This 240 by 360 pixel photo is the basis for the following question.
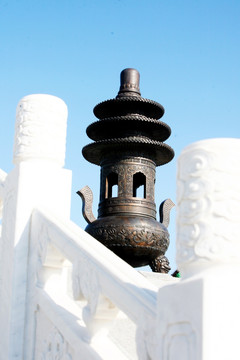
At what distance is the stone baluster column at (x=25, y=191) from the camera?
3.40m

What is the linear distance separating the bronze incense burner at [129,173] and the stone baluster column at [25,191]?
126 inches

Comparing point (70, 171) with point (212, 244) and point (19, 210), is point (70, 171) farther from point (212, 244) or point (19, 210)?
point (212, 244)

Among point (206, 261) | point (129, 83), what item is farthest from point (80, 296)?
point (129, 83)

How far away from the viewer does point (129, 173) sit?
723 centimetres

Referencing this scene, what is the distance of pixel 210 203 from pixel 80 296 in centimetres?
106

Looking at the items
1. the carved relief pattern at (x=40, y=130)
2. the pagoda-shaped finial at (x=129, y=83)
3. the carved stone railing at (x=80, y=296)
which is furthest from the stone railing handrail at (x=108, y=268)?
the pagoda-shaped finial at (x=129, y=83)

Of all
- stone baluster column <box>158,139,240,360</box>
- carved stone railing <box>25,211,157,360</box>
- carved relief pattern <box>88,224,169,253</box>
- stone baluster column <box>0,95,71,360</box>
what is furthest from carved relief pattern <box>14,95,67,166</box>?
carved relief pattern <box>88,224,169,253</box>

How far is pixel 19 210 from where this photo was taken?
139 inches

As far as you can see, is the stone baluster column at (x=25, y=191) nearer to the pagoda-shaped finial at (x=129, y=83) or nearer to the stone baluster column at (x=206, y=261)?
the stone baluster column at (x=206, y=261)

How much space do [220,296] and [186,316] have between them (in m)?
0.14

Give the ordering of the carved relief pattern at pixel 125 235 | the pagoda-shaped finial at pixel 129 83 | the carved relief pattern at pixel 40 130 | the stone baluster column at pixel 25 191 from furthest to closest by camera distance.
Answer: the pagoda-shaped finial at pixel 129 83
the carved relief pattern at pixel 125 235
the carved relief pattern at pixel 40 130
the stone baluster column at pixel 25 191

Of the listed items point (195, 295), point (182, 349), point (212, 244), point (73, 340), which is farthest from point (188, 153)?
point (73, 340)

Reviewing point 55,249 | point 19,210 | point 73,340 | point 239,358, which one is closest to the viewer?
point 239,358

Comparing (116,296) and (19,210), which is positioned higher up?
(19,210)
